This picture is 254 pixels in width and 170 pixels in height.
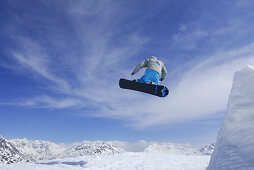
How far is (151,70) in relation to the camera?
1202cm

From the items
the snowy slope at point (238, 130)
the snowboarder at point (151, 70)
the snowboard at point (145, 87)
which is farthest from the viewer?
the snowboarder at point (151, 70)

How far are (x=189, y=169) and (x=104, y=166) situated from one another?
5.00 metres

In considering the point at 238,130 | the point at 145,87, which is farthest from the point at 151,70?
the point at 238,130

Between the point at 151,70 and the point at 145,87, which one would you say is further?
the point at 151,70

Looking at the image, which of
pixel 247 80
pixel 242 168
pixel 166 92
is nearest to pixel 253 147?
pixel 242 168

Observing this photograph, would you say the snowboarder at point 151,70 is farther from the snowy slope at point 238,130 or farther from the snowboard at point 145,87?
the snowy slope at point 238,130

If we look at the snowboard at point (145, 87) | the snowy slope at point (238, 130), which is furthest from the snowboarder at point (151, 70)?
the snowy slope at point (238, 130)

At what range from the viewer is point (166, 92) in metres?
11.2

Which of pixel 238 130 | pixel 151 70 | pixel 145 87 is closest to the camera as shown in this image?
pixel 238 130

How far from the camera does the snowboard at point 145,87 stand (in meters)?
11.1

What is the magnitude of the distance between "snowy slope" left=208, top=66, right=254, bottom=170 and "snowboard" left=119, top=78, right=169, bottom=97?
11.7ft

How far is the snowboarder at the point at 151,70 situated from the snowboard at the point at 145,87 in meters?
0.55

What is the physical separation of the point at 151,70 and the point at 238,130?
239 inches

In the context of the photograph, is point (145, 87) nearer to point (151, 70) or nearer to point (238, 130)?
point (151, 70)
